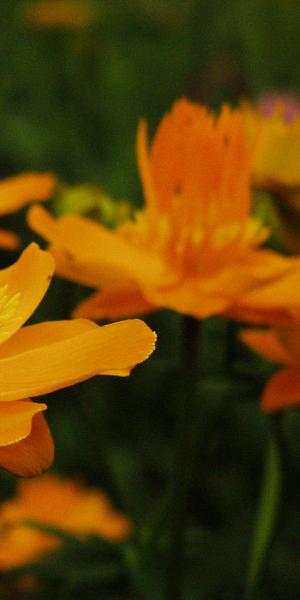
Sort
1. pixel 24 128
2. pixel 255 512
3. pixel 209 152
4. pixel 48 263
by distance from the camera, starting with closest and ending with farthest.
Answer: pixel 48 263 → pixel 209 152 → pixel 255 512 → pixel 24 128

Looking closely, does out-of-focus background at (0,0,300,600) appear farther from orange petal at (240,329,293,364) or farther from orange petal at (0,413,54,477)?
orange petal at (0,413,54,477)

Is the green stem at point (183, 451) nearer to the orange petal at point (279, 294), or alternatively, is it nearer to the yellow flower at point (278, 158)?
the orange petal at point (279, 294)

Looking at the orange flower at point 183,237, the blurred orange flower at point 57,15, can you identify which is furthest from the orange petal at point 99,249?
the blurred orange flower at point 57,15

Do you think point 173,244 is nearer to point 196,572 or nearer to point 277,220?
point 277,220

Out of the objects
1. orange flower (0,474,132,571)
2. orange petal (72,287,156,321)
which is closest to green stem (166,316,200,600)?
orange petal (72,287,156,321)

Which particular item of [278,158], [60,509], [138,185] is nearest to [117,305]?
[278,158]

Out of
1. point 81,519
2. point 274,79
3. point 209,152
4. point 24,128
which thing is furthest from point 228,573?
point 274,79

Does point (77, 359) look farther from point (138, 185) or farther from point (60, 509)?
point (138, 185)
